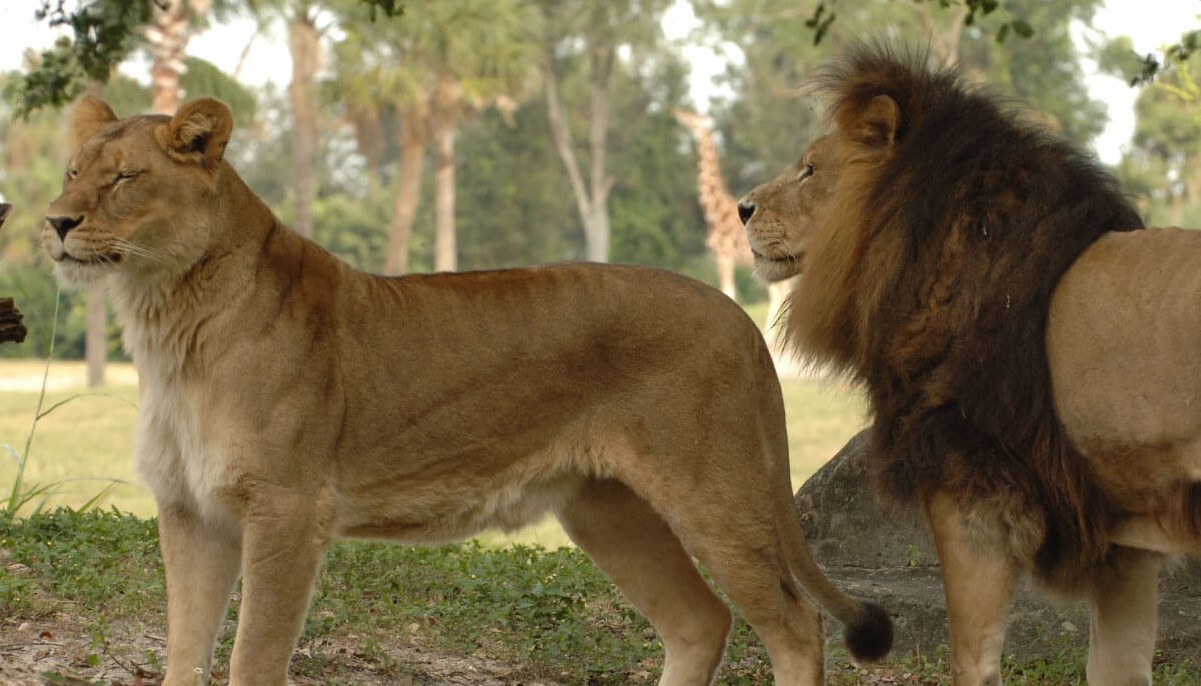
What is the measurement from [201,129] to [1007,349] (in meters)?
1.88

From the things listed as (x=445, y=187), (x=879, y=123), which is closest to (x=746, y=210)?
(x=879, y=123)

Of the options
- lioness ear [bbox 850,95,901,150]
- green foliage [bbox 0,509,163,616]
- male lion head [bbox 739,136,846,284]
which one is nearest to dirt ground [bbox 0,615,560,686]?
green foliage [bbox 0,509,163,616]

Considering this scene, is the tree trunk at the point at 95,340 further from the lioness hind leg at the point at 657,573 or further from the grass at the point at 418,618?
the lioness hind leg at the point at 657,573

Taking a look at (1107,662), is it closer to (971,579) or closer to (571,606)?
(971,579)

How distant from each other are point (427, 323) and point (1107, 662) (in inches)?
75.9

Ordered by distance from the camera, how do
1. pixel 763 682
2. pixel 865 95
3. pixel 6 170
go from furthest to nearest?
1. pixel 6 170
2. pixel 763 682
3. pixel 865 95

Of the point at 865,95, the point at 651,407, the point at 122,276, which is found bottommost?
the point at 651,407

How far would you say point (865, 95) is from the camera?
150 inches

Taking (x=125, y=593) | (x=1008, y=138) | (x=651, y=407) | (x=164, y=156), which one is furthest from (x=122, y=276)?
(x=1008, y=138)

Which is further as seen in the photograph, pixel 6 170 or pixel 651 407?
pixel 6 170

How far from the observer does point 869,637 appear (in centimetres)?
378

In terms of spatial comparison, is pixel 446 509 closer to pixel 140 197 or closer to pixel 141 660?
pixel 140 197

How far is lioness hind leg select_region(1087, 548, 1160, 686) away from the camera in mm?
3686

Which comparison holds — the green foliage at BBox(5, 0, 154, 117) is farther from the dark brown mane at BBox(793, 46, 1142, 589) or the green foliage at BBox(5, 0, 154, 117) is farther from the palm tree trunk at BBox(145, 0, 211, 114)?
the palm tree trunk at BBox(145, 0, 211, 114)
